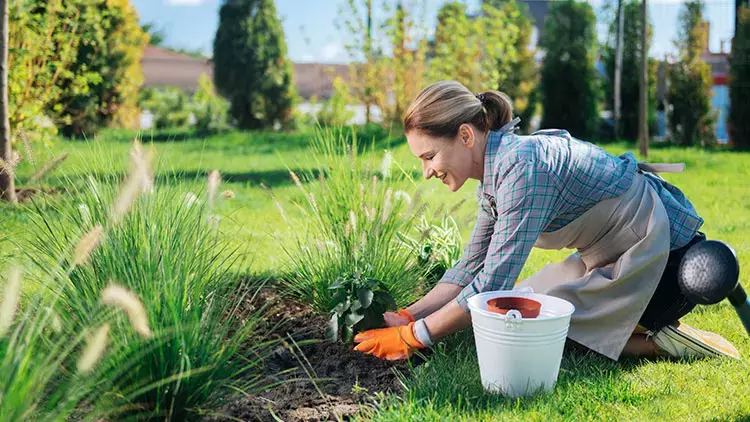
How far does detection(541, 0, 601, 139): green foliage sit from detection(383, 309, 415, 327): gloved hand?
8699mm

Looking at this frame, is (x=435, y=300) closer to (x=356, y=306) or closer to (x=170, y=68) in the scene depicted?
(x=356, y=306)

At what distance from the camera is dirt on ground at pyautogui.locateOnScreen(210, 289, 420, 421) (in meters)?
2.20

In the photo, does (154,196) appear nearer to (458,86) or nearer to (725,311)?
(458,86)

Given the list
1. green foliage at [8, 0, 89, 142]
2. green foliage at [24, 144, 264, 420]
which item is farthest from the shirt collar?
green foliage at [8, 0, 89, 142]

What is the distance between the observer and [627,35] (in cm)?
1134

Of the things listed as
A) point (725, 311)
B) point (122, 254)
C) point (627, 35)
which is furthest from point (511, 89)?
point (122, 254)

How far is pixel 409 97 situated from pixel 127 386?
7572 mm

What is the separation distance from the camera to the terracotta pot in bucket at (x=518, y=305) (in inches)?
90.6

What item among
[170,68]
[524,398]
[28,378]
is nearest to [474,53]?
[524,398]

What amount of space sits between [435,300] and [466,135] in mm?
695

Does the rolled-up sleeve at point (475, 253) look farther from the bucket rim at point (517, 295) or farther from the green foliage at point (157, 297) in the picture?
the green foliage at point (157, 297)

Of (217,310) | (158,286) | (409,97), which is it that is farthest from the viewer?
(409,97)

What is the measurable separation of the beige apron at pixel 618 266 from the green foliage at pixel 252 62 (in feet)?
29.6

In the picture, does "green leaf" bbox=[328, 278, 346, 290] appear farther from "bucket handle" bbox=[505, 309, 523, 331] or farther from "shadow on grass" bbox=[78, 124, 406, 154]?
"shadow on grass" bbox=[78, 124, 406, 154]
